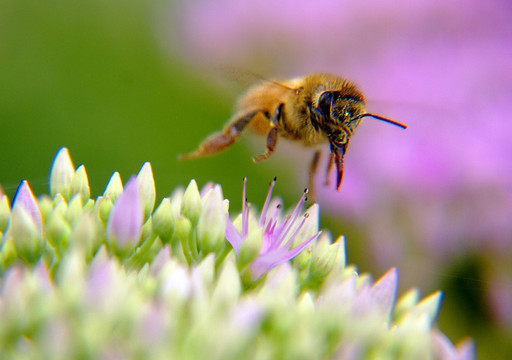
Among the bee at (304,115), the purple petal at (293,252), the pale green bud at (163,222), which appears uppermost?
the bee at (304,115)

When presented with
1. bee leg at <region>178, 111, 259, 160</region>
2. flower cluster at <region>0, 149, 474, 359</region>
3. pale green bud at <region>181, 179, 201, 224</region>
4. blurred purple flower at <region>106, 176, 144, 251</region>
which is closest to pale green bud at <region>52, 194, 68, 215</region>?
flower cluster at <region>0, 149, 474, 359</region>

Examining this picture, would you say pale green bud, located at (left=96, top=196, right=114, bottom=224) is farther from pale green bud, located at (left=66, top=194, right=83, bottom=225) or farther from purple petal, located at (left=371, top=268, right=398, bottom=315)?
purple petal, located at (left=371, top=268, right=398, bottom=315)

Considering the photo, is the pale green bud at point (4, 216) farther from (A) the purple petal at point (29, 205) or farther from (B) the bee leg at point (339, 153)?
(B) the bee leg at point (339, 153)

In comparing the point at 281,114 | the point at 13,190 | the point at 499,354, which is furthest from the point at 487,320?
the point at 13,190

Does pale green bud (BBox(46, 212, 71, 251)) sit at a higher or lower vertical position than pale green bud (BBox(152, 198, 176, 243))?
higher

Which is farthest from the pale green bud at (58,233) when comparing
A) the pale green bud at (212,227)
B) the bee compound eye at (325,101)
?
the bee compound eye at (325,101)

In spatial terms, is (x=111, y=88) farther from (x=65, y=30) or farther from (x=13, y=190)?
(x=13, y=190)
